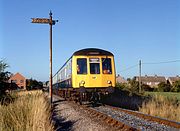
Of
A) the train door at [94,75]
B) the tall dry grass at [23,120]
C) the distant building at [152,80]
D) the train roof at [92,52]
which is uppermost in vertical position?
the distant building at [152,80]

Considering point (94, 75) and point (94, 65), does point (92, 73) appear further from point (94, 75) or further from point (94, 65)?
point (94, 65)

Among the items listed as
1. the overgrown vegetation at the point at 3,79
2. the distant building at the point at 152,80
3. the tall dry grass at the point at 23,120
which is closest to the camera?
the tall dry grass at the point at 23,120

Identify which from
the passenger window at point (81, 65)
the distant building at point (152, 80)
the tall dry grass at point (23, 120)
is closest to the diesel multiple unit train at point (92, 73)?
the passenger window at point (81, 65)

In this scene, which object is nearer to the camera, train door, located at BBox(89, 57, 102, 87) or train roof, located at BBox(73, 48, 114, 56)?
train door, located at BBox(89, 57, 102, 87)

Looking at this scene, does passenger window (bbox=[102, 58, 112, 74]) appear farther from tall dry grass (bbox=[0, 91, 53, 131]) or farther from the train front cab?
tall dry grass (bbox=[0, 91, 53, 131])

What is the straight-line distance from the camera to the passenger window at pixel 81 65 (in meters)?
17.4

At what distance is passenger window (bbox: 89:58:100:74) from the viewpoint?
1752 cm

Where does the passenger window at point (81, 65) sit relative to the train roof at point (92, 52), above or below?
below

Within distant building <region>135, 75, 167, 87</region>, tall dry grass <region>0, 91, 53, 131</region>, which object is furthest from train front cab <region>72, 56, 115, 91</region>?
distant building <region>135, 75, 167, 87</region>

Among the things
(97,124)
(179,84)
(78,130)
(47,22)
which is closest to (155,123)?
(97,124)

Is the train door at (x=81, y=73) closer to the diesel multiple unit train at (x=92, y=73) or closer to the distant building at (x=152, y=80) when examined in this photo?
the diesel multiple unit train at (x=92, y=73)

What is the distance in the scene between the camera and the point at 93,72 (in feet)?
57.3

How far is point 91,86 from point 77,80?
0.85 metres

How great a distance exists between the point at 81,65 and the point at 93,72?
772 mm
